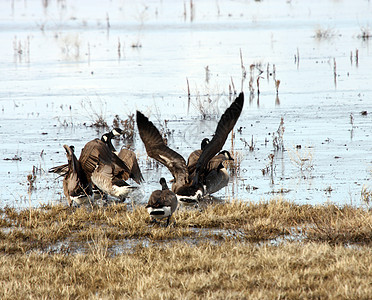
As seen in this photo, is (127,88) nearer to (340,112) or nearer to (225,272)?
(340,112)

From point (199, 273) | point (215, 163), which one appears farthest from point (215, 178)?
point (199, 273)

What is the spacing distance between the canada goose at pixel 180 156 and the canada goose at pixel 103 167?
0.79 metres

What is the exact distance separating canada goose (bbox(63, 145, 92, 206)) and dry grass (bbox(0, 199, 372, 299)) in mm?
487

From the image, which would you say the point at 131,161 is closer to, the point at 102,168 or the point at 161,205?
the point at 102,168

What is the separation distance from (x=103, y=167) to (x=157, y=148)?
4.05 feet

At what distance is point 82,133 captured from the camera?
1505 centimetres

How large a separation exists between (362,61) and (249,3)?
36.3 m

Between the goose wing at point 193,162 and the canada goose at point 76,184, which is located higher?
the goose wing at point 193,162

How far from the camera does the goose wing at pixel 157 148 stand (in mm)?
8805

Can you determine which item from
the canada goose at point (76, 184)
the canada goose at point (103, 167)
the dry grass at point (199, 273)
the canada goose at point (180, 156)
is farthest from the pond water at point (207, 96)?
the dry grass at point (199, 273)

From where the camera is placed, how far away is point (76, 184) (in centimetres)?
916

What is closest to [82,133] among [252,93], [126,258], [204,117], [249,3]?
[204,117]

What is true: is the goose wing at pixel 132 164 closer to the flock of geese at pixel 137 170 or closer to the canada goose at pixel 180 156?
the flock of geese at pixel 137 170

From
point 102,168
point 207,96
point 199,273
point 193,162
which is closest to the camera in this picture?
point 199,273
